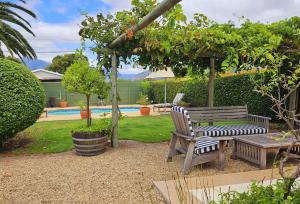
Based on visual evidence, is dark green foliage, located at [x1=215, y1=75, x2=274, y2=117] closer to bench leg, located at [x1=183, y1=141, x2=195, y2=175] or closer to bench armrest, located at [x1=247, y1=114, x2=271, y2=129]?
bench armrest, located at [x1=247, y1=114, x2=271, y2=129]

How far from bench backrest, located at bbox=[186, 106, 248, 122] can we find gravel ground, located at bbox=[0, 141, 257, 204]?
126cm

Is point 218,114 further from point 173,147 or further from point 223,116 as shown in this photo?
point 173,147

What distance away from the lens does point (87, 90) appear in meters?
6.72

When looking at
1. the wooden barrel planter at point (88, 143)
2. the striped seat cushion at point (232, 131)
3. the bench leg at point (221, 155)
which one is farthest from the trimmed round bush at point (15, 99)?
the bench leg at point (221, 155)

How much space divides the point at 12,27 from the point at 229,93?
10.4m

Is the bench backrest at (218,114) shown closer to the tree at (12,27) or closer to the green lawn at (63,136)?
the green lawn at (63,136)

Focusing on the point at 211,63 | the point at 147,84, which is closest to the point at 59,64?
the point at 147,84

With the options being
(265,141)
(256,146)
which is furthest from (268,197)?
(265,141)

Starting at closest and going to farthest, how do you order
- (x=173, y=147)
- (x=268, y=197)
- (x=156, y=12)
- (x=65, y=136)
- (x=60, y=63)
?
(x=268, y=197), (x=156, y=12), (x=173, y=147), (x=65, y=136), (x=60, y=63)

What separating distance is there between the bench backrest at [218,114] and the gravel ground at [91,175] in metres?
1.26

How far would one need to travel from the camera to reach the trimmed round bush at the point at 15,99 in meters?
6.25

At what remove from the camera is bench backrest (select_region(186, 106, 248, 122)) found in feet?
23.8

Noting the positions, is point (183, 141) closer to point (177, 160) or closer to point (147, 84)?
point (177, 160)

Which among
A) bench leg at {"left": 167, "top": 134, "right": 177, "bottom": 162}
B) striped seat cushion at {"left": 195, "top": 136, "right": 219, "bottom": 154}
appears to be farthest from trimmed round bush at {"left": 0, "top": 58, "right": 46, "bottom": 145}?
striped seat cushion at {"left": 195, "top": 136, "right": 219, "bottom": 154}
